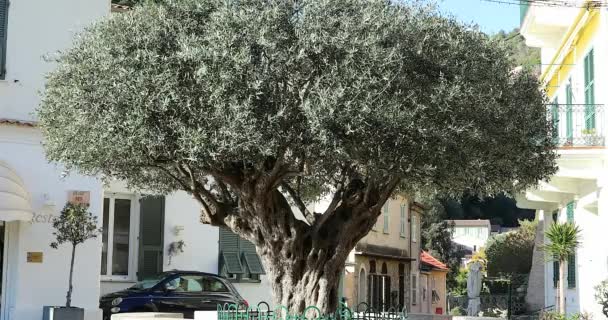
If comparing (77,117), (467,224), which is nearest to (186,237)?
(77,117)

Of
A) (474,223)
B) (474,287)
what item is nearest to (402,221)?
(474,287)

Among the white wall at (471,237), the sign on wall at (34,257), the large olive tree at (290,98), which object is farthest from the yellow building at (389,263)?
the white wall at (471,237)

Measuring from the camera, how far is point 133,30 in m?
11.9

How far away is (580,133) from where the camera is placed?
21.3 meters

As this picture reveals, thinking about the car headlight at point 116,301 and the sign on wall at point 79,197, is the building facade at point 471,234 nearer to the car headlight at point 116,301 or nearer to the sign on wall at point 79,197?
the car headlight at point 116,301

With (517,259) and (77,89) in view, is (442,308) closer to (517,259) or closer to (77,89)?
(517,259)

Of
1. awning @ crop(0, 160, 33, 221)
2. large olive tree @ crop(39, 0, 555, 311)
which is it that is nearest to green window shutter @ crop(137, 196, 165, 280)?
awning @ crop(0, 160, 33, 221)

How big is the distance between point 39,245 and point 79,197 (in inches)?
49.4

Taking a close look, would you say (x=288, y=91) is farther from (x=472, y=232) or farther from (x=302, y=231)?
(x=472, y=232)

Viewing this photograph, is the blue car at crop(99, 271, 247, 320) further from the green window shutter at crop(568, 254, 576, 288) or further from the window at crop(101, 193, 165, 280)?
the green window shutter at crop(568, 254, 576, 288)

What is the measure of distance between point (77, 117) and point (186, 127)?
162 centimetres

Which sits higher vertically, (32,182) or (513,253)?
(513,253)

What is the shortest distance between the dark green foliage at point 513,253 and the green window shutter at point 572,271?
123 feet

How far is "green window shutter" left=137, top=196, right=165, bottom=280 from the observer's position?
2409 cm
